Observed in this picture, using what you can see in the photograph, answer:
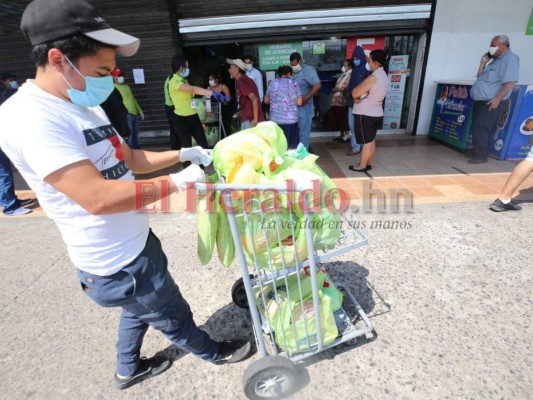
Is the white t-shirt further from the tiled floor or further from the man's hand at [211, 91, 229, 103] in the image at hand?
the man's hand at [211, 91, 229, 103]

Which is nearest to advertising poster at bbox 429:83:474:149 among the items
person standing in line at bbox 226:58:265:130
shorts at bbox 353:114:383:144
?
shorts at bbox 353:114:383:144

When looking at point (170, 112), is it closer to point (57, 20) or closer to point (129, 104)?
point (129, 104)

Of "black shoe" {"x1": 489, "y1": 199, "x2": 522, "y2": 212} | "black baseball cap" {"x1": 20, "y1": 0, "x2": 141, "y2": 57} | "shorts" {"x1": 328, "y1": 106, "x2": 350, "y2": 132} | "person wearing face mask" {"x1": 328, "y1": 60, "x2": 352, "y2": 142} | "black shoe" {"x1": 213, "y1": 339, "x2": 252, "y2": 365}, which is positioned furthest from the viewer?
"shorts" {"x1": 328, "y1": 106, "x2": 350, "y2": 132}

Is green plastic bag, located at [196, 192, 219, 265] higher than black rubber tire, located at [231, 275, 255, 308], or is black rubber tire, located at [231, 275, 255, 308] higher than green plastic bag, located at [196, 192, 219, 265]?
green plastic bag, located at [196, 192, 219, 265]

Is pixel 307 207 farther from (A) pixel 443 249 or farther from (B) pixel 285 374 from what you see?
(A) pixel 443 249

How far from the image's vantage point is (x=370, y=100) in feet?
15.1

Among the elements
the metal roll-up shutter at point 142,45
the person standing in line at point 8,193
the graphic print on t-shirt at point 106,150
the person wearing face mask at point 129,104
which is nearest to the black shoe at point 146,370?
the graphic print on t-shirt at point 106,150

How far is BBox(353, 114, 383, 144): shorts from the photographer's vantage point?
4761 mm

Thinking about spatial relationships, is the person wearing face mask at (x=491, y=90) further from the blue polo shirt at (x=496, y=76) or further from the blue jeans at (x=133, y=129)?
the blue jeans at (x=133, y=129)

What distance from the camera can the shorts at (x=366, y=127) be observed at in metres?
4.76

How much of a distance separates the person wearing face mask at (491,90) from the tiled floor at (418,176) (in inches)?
15.4

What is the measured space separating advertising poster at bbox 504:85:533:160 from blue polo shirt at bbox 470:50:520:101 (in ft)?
0.88

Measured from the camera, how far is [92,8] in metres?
1.21

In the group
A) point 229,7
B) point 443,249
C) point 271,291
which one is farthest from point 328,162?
point 271,291
